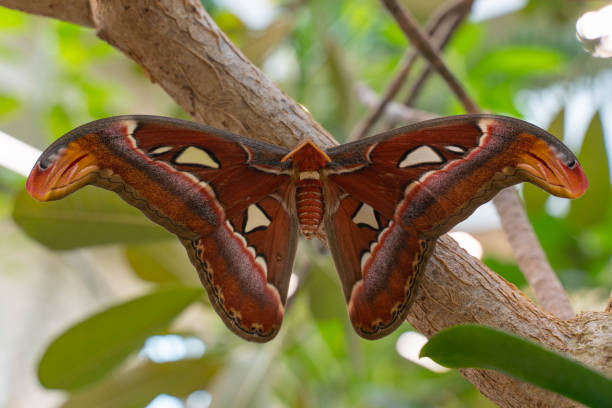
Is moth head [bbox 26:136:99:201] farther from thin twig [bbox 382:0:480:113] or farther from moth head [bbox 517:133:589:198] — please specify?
thin twig [bbox 382:0:480:113]

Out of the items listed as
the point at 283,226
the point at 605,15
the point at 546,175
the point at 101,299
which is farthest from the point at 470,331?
the point at 101,299

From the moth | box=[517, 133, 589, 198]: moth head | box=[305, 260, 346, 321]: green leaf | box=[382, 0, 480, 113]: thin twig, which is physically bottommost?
box=[305, 260, 346, 321]: green leaf

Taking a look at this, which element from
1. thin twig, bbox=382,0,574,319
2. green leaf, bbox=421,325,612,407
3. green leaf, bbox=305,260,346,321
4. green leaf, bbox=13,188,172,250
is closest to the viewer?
green leaf, bbox=421,325,612,407

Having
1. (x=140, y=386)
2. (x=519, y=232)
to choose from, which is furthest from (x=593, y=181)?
(x=140, y=386)

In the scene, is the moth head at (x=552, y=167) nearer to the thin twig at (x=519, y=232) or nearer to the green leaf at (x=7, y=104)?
the thin twig at (x=519, y=232)

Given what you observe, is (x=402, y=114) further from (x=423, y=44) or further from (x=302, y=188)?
(x=302, y=188)

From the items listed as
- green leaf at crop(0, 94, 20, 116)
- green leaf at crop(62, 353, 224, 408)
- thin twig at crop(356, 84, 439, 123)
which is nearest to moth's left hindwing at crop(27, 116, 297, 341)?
thin twig at crop(356, 84, 439, 123)

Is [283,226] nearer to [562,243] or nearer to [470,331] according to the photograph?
[470,331]
